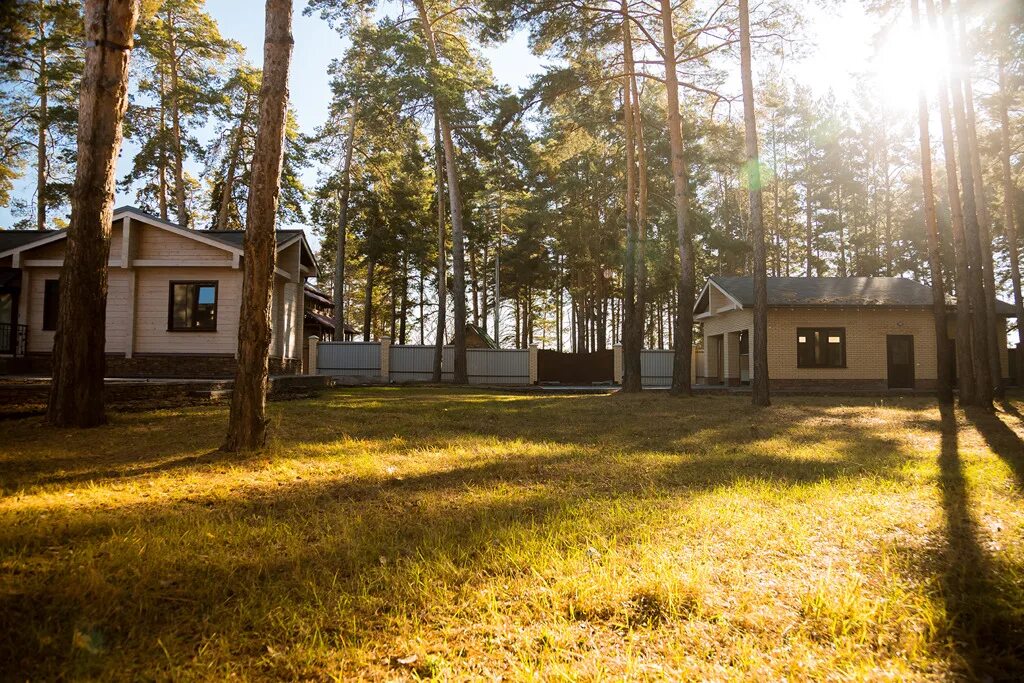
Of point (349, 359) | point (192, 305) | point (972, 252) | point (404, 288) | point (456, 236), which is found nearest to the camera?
point (972, 252)

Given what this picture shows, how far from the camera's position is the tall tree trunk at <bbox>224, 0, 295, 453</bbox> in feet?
18.6

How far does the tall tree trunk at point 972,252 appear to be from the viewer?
1207cm

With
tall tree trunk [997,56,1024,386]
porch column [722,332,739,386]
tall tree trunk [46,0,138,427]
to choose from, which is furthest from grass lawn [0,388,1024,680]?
porch column [722,332,739,386]

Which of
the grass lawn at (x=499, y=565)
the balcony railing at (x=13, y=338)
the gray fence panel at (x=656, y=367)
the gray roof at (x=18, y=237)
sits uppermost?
the gray roof at (x=18, y=237)

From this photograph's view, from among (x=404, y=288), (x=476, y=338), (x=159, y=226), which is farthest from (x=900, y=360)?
(x=404, y=288)

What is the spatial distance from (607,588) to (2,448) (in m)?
6.51

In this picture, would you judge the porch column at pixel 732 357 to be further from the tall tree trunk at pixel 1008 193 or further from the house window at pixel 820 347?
the tall tree trunk at pixel 1008 193

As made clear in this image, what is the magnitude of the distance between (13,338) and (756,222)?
18868 millimetres

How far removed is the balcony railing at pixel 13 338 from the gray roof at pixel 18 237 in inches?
89.0

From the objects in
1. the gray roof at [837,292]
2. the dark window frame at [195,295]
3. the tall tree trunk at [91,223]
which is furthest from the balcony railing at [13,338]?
the gray roof at [837,292]

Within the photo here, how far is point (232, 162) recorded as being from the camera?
24.0 meters

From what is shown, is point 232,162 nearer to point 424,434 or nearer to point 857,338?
point 424,434

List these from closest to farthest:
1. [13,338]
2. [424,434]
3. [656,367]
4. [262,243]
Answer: [262,243]
[424,434]
[13,338]
[656,367]

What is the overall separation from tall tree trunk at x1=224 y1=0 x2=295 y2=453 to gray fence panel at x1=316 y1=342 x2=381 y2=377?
18.8 metres
